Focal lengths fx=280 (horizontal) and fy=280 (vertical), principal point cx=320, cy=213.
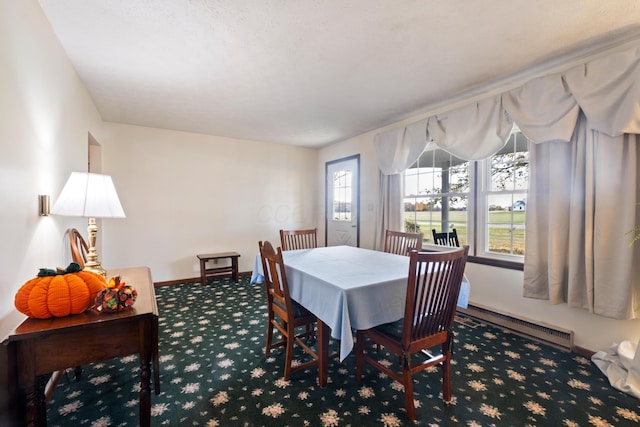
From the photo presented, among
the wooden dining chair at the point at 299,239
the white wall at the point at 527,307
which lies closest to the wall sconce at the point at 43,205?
the wooden dining chair at the point at 299,239

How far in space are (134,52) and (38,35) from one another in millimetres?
635

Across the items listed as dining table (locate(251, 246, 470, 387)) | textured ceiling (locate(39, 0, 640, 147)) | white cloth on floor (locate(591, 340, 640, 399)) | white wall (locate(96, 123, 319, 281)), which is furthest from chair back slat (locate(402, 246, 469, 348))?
white wall (locate(96, 123, 319, 281))

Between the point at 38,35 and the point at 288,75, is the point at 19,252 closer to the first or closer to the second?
the point at 38,35

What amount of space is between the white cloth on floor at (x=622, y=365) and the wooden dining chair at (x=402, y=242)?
157 centimetres

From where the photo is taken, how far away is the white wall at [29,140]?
1328 millimetres

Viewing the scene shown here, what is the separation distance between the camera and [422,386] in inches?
76.5

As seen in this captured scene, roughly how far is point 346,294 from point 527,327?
2151mm

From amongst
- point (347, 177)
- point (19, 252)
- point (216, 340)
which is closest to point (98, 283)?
point (19, 252)

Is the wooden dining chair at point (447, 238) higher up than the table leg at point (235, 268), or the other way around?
the wooden dining chair at point (447, 238)

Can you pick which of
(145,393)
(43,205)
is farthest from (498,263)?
(43,205)

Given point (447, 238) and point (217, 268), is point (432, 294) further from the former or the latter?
point (217, 268)

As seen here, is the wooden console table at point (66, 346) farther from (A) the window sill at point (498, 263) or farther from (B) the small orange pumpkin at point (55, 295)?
(A) the window sill at point (498, 263)

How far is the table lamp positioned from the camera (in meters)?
1.62

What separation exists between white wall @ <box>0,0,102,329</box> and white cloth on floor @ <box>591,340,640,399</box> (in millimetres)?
3628
